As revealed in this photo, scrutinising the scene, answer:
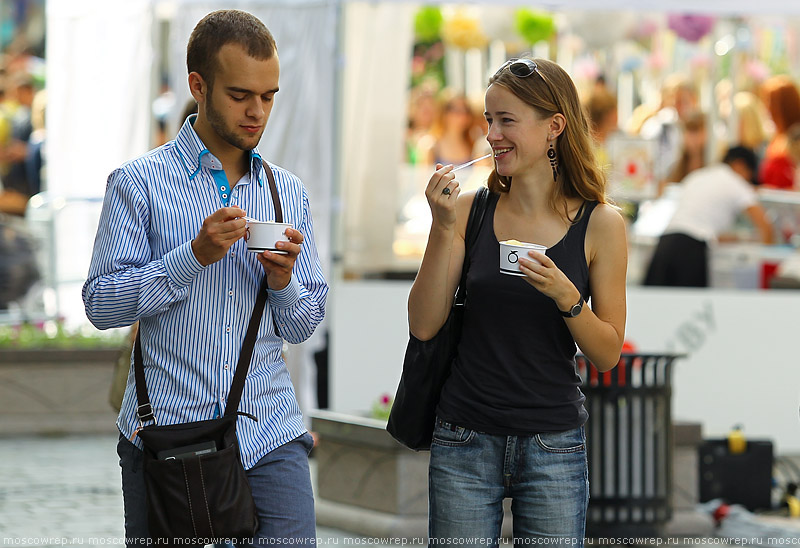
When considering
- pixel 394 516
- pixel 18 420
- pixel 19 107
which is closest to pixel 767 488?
pixel 394 516

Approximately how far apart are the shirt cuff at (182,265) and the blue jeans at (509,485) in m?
0.81

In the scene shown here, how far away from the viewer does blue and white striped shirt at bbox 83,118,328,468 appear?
2770mm

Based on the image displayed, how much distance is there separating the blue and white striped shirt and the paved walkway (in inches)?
125

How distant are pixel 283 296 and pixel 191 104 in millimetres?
2175

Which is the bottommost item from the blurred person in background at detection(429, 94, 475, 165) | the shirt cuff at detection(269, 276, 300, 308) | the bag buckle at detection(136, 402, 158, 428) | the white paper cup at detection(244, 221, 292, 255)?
the bag buckle at detection(136, 402, 158, 428)

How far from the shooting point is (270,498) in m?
2.86

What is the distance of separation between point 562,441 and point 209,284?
97 centimetres

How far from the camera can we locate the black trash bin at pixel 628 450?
580 centimetres

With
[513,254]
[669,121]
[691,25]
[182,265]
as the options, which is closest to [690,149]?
[669,121]

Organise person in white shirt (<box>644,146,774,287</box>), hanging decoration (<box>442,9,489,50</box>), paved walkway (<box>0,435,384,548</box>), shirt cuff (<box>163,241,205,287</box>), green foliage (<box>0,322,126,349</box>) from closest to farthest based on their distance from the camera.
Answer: shirt cuff (<box>163,241,205,287</box>) → paved walkway (<box>0,435,384,548</box>) → person in white shirt (<box>644,146,774,287</box>) → green foliage (<box>0,322,126,349</box>) → hanging decoration (<box>442,9,489,50</box>)

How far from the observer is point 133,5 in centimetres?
928

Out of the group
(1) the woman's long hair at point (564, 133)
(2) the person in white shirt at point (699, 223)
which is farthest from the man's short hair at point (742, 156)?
(1) the woman's long hair at point (564, 133)

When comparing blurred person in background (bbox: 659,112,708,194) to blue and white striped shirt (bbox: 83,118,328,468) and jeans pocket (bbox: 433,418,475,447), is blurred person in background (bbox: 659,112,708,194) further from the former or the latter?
blue and white striped shirt (bbox: 83,118,328,468)

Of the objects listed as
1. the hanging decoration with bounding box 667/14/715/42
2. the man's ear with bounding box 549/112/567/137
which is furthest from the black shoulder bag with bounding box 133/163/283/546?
the hanging decoration with bounding box 667/14/715/42
